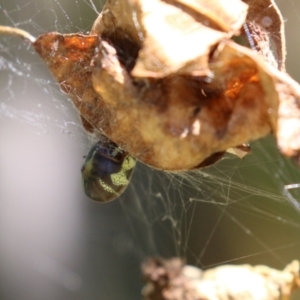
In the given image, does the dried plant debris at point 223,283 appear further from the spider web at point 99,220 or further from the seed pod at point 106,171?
the spider web at point 99,220

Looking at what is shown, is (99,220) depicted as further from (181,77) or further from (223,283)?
(181,77)

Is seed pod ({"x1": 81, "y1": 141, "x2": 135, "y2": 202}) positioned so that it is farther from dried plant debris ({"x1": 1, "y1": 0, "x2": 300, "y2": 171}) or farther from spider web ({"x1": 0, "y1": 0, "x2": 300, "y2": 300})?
spider web ({"x1": 0, "y1": 0, "x2": 300, "y2": 300})

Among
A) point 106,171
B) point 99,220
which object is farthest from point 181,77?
point 99,220

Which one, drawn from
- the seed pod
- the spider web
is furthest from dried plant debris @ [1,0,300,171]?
the spider web

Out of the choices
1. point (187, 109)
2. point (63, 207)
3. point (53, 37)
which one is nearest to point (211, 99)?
point (187, 109)

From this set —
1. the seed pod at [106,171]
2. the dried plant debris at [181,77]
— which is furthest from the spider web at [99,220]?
the dried plant debris at [181,77]
